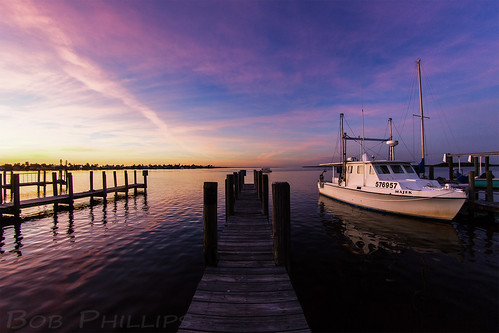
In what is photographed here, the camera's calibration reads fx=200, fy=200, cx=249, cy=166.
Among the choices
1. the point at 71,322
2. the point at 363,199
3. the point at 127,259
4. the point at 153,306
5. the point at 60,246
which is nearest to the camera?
the point at 71,322

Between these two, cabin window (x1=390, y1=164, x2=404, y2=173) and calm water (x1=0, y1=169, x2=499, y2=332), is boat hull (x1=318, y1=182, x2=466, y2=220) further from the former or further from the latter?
cabin window (x1=390, y1=164, x2=404, y2=173)

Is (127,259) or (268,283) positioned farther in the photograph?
(127,259)

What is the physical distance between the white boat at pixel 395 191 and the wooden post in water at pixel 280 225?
34.4 feet

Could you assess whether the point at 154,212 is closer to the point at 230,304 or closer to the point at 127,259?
the point at 127,259

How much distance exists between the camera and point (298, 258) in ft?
23.5

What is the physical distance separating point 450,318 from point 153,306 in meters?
6.36

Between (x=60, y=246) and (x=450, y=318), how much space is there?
12.3m

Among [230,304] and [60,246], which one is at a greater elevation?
[230,304]

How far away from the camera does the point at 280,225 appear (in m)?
4.86

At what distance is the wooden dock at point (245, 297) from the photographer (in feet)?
10.0

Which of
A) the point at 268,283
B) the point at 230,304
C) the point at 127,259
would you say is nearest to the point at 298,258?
the point at 268,283

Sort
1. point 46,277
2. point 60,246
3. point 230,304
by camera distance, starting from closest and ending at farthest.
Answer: point 230,304, point 46,277, point 60,246

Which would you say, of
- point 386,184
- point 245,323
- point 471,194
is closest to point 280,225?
point 245,323

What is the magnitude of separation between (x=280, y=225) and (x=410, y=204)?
1091 cm
